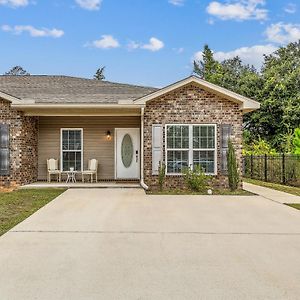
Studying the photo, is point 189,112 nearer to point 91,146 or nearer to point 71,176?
point 91,146

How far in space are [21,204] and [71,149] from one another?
5775mm

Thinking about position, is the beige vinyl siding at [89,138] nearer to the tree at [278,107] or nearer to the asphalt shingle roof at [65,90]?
the asphalt shingle roof at [65,90]

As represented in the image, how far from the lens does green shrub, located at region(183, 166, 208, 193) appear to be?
12.9 metres

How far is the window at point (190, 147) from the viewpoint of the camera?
1344 cm

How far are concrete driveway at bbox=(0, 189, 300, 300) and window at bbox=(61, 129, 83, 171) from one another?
6.18 meters

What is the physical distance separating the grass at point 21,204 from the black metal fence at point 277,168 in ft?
32.1

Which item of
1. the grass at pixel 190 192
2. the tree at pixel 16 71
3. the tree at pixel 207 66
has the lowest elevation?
the grass at pixel 190 192

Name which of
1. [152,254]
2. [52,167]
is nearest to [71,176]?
[52,167]

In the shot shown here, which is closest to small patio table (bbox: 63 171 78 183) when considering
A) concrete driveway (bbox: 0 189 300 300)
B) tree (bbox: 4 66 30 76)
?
concrete driveway (bbox: 0 189 300 300)

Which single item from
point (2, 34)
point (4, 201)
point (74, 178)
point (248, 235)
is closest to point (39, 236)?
point (248, 235)

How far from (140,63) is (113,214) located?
94.5 ft

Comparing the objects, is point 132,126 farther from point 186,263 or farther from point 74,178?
point 186,263

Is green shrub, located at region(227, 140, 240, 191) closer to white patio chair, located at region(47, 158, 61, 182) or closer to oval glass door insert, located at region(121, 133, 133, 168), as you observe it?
oval glass door insert, located at region(121, 133, 133, 168)

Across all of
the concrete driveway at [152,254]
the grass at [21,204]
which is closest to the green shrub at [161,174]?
the grass at [21,204]
